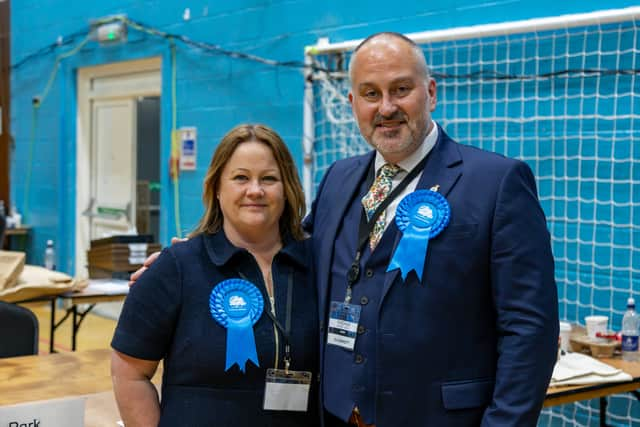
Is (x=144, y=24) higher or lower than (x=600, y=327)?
higher

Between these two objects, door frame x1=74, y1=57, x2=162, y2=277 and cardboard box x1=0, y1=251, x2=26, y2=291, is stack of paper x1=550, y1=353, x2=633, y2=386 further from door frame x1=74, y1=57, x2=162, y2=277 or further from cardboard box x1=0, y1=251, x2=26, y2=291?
door frame x1=74, y1=57, x2=162, y2=277

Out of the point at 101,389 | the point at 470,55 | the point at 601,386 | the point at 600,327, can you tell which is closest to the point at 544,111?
the point at 470,55

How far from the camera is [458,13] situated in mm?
3943

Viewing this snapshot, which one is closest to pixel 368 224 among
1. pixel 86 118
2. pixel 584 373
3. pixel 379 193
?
pixel 379 193

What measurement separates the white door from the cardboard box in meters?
2.55

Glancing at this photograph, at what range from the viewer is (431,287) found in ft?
5.51

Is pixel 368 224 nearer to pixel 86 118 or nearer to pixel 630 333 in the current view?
pixel 630 333

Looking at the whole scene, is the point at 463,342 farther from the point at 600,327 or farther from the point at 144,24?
the point at 144,24

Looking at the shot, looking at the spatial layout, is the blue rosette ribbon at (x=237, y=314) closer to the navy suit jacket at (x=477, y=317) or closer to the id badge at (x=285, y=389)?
the id badge at (x=285, y=389)

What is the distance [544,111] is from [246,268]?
2184 millimetres

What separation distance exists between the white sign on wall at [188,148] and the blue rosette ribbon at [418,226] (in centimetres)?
402

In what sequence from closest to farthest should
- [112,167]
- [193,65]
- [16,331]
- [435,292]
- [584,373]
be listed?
[435,292]
[584,373]
[16,331]
[193,65]
[112,167]

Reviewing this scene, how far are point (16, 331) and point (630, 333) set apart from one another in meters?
2.31

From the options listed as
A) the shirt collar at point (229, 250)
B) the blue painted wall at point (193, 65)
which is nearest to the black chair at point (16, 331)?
the shirt collar at point (229, 250)
